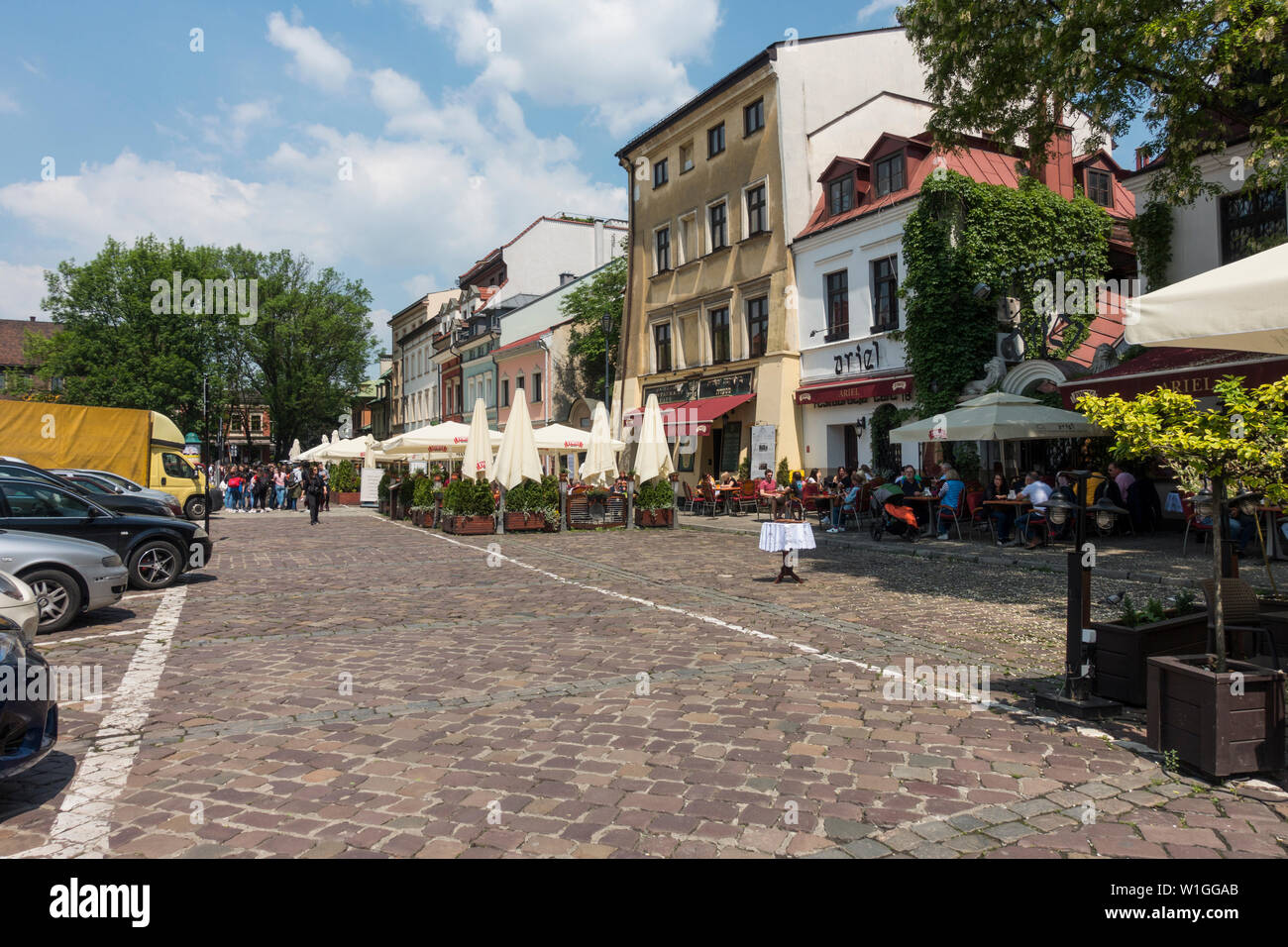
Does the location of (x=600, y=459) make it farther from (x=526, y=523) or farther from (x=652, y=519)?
(x=526, y=523)

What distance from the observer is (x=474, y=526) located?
2005cm

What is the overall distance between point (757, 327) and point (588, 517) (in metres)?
10.1

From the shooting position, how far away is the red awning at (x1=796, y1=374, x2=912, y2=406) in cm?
2191

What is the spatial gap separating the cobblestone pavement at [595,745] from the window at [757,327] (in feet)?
61.1

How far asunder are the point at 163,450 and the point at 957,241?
22569 mm

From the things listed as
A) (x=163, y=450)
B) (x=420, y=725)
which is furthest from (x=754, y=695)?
(x=163, y=450)

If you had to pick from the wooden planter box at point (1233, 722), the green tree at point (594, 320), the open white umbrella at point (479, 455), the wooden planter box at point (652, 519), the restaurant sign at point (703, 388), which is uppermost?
the green tree at point (594, 320)

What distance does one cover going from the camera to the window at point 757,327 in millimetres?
27344

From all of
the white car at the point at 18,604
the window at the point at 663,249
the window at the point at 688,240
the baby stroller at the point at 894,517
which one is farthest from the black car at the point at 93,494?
the window at the point at 663,249

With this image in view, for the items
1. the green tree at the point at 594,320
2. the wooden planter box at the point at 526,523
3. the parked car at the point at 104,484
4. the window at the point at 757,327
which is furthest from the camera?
the green tree at the point at 594,320

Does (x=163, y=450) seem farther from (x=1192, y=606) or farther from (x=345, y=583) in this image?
(x=1192, y=606)

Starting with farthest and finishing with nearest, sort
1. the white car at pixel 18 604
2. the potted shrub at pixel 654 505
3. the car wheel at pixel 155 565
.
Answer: the potted shrub at pixel 654 505 → the car wheel at pixel 155 565 → the white car at pixel 18 604

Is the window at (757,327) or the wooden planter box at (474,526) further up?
the window at (757,327)

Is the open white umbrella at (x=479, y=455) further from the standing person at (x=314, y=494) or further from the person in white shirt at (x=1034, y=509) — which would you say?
the person in white shirt at (x=1034, y=509)
